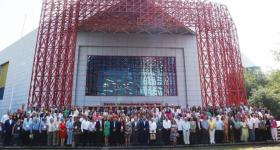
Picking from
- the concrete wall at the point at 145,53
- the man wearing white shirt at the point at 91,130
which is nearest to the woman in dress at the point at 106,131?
the man wearing white shirt at the point at 91,130

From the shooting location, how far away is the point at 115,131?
10625 millimetres

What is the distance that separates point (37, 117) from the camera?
11.0 metres

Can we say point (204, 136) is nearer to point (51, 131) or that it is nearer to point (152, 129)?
point (152, 129)

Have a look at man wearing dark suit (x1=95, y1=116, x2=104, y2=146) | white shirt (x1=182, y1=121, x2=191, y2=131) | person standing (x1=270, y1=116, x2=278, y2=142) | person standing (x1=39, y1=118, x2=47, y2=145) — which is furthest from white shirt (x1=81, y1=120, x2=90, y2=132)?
person standing (x1=270, y1=116, x2=278, y2=142)

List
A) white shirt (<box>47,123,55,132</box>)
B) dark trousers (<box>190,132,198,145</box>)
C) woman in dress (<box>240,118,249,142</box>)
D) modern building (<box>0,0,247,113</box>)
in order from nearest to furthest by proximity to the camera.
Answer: white shirt (<box>47,123,55,132</box>) → dark trousers (<box>190,132,198,145</box>) → woman in dress (<box>240,118,249,142</box>) → modern building (<box>0,0,247,113</box>)

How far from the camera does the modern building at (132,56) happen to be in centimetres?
1788

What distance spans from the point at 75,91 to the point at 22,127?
354 inches

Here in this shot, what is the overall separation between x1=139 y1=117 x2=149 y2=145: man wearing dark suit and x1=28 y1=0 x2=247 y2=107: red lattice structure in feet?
26.7

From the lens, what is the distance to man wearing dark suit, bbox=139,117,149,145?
34.8 feet

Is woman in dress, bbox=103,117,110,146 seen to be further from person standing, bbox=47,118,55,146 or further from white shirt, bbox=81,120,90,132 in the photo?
person standing, bbox=47,118,55,146

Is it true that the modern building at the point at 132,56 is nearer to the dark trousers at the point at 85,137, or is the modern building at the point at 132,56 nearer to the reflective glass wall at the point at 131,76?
the reflective glass wall at the point at 131,76

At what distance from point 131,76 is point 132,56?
1.88 metres

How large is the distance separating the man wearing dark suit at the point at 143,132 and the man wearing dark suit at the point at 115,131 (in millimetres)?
1018

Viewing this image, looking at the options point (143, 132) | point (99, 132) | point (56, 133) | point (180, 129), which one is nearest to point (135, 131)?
point (143, 132)
